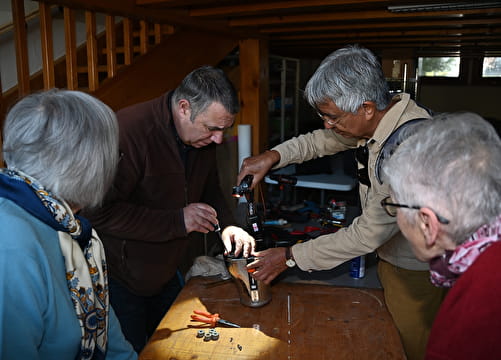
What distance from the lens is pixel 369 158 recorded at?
5.18 ft

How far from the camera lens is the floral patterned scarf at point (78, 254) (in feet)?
2.86

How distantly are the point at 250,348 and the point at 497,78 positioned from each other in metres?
8.47

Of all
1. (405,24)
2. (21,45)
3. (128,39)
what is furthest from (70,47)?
(405,24)

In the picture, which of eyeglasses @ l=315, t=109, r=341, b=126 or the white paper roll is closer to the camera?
eyeglasses @ l=315, t=109, r=341, b=126

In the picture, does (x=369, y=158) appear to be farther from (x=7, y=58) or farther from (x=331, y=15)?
(x=7, y=58)

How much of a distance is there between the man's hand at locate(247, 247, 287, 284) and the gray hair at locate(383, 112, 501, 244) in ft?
2.33

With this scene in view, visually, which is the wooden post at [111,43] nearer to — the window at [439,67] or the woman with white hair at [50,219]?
the woman with white hair at [50,219]

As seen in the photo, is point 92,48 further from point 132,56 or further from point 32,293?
point 32,293

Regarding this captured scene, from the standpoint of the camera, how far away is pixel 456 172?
2.69ft

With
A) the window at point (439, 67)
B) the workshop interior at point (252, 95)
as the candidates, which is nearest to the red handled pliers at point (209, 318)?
the workshop interior at point (252, 95)

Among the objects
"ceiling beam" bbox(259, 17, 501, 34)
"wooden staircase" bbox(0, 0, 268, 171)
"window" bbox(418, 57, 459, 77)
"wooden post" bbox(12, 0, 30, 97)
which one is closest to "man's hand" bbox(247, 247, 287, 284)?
"wooden staircase" bbox(0, 0, 268, 171)

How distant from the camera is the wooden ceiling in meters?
2.37

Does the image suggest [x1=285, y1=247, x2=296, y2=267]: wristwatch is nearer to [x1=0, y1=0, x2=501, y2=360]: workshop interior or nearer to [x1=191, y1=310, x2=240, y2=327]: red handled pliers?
[x1=0, y1=0, x2=501, y2=360]: workshop interior

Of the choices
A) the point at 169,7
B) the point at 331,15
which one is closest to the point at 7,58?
the point at 169,7
